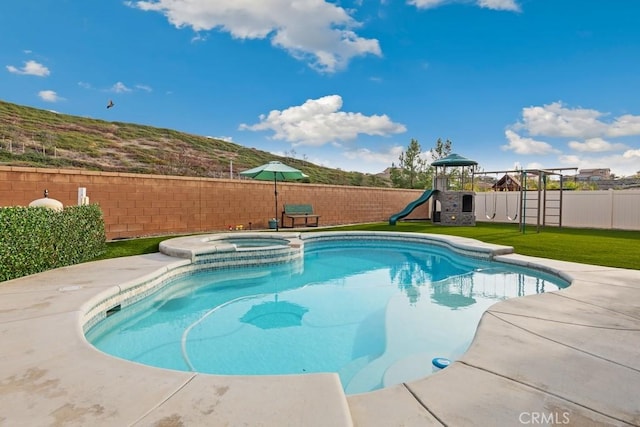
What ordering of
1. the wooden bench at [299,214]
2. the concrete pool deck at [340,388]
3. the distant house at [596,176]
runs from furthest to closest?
the distant house at [596,176], the wooden bench at [299,214], the concrete pool deck at [340,388]

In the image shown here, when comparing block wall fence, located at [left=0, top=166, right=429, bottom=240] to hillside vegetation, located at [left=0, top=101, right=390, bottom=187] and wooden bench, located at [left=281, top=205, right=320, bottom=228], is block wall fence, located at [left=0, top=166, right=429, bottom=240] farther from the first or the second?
hillside vegetation, located at [left=0, top=101, right=390, bottom=187]

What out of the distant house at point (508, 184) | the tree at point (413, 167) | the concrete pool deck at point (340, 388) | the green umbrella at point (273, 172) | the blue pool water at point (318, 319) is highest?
the tree at point (413, 167)

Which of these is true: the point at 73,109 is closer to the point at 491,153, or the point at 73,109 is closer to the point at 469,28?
the point at 469,28

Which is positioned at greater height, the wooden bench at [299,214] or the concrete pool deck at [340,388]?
the wooden bench at [299,214]

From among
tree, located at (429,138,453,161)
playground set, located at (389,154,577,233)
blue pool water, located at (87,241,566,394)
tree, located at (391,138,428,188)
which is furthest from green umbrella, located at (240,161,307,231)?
tree, located at (429,138,453,161)

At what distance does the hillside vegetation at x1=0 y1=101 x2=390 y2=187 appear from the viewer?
1938cm

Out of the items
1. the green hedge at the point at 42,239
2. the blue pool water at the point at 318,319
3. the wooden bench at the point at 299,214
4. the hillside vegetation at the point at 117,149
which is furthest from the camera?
the hillside vegetation at the point at 117,149

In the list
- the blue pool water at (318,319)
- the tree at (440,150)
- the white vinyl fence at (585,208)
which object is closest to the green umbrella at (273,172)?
the blue pool water at (318,319)

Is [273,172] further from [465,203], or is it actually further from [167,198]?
[465,203]

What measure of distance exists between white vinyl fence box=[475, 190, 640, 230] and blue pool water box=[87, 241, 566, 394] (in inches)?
402

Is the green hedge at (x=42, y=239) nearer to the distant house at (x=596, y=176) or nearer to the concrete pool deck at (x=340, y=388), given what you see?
the concrete pool deck at (x=340, y=388)

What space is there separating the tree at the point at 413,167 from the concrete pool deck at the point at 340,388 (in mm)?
23887

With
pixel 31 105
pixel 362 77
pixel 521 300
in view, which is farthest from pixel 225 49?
pixel 31 105

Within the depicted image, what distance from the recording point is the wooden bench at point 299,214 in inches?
521
